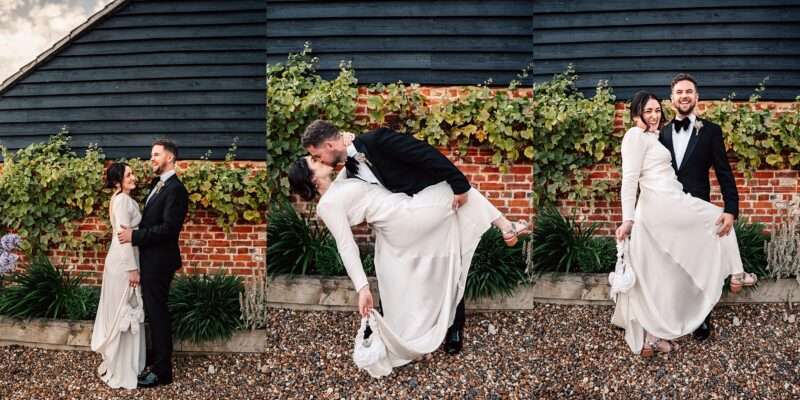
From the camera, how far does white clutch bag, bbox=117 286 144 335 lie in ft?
12.1

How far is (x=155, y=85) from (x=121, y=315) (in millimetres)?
2088

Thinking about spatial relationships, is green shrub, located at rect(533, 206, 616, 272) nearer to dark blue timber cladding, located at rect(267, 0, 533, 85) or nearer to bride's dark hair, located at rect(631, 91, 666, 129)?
bride's dark hair, located at rect(631, 91, 666, 129)

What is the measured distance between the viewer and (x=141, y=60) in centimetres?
494

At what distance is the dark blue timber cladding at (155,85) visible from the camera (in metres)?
4.78

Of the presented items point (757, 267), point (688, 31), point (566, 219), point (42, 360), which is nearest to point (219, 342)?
point (42, 360)

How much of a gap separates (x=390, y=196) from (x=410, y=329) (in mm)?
784

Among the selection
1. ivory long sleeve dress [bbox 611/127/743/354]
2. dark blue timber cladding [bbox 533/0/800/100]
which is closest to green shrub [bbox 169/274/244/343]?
ivory long sleeve dress [bbox 611/127/743/354]

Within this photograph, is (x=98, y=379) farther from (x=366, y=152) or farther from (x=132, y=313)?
(x=366, y=152)

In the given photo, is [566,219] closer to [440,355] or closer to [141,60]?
[440,355]

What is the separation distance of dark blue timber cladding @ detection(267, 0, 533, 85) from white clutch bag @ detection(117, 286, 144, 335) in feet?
6.57

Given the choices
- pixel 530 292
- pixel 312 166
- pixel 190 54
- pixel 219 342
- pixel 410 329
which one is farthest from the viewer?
pixel 190 54

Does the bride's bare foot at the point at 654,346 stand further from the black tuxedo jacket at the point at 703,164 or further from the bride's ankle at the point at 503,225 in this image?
the bride's ankle at the point at 503,225

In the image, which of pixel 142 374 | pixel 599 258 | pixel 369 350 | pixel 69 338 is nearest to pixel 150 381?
pixel 142 374

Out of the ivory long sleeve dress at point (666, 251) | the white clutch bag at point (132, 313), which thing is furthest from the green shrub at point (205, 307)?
the ivory long sleeve dress at point (666, 251)
